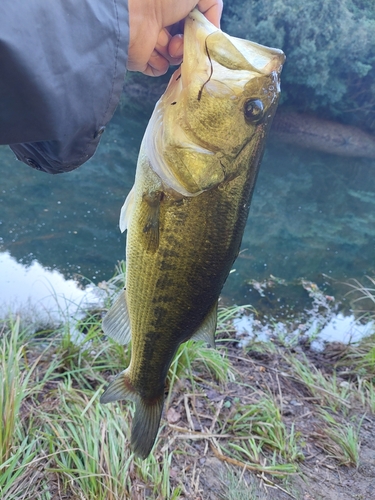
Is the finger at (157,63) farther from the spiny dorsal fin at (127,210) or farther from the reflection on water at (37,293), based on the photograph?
the reflection on water at (37,293)

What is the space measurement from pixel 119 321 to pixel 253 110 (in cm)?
95

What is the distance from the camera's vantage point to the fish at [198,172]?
1.48 metres

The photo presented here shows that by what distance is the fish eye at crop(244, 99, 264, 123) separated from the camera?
1.50 m

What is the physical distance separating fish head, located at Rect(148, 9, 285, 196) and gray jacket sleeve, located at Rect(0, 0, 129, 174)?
0.81ft

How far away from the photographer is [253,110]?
1508mm

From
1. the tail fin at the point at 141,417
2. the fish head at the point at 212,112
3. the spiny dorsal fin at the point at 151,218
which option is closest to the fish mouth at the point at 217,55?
the fish head at the point at 212,112

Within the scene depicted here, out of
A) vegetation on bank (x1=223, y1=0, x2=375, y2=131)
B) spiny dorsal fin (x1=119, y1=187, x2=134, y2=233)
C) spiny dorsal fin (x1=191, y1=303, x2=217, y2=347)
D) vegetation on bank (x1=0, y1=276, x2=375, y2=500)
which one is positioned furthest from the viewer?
vegetation on bank (x1=223, y1=0, x2=375, y2=131)

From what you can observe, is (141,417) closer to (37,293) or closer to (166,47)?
(166,47)

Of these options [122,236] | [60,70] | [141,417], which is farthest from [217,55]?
[122,236]

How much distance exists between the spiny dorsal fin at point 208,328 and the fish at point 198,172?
0.24 feet

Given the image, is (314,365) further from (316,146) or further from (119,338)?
(316,146)

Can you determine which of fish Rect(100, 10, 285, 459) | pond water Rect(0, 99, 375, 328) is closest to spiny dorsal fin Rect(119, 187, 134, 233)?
fish Rect(100, 10, 285, 459)

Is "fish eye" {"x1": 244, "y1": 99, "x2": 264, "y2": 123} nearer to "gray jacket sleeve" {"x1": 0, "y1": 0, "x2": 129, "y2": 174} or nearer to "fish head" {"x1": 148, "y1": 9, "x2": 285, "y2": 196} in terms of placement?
"fish head" {"x1": 148, "y1": 9, "x2": 285, "y2": 196}

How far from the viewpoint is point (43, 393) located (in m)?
3.06
